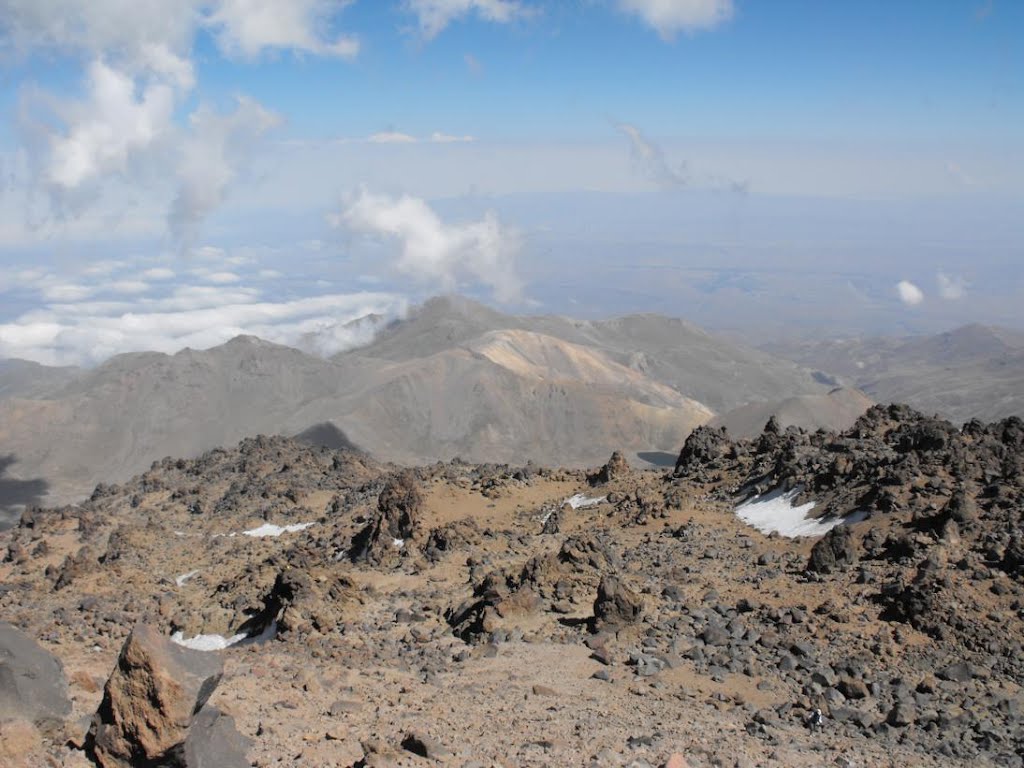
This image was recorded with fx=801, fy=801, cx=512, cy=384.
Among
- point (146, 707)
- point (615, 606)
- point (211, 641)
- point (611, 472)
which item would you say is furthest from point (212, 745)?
point (611, 472)

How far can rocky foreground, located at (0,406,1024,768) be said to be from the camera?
32.0 ft

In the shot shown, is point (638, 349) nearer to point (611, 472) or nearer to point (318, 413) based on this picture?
point (318, 413)

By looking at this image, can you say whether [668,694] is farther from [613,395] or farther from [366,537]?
[613,395]

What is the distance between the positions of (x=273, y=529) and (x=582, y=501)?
464 inches

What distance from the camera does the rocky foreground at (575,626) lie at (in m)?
9.74

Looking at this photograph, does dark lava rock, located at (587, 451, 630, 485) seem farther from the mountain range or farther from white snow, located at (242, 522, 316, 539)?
the mountain range

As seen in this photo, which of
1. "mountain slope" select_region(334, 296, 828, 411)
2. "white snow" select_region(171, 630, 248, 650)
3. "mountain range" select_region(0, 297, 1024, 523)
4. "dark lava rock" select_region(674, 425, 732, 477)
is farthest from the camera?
"mountain slope" select_region(334, 296, 828, 411)

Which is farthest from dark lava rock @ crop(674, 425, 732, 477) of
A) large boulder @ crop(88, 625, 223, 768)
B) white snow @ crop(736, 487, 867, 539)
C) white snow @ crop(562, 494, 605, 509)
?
large boulder @ crop(88, 625, 223, 768)

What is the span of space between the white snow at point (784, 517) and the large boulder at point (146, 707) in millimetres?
15175

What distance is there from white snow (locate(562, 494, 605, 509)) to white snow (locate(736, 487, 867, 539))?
5.10 meters

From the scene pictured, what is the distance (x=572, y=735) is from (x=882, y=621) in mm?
6940

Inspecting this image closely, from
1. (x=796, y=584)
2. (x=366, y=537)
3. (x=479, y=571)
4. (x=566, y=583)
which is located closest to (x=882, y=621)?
(x=796, y=584)

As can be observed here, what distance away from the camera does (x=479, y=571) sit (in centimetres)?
1973

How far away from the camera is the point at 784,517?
21.1 m
